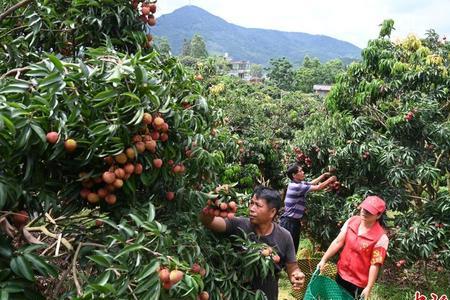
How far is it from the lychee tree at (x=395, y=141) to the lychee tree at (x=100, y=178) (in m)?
3.59

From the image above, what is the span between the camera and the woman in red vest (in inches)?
132

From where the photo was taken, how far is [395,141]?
5234 mm

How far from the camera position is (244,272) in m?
2.25

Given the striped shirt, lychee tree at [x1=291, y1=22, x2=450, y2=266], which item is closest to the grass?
lychee tree at [x1=291, y1=22, x2=450, y2=266]

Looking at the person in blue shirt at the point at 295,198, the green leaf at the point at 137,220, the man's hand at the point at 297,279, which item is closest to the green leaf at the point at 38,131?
the green leaf at the point at 137,220

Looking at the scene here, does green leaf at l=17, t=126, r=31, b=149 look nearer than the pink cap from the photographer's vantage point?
Yes

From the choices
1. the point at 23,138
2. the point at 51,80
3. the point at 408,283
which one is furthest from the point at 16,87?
the point at 408,283

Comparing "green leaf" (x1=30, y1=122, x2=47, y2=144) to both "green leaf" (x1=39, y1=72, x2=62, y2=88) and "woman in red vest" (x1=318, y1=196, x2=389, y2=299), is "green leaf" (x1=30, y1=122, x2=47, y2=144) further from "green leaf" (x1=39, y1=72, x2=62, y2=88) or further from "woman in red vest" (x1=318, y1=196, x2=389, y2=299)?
"woman in red vest" (x1=318, y1=196, x2=389, y2=299)

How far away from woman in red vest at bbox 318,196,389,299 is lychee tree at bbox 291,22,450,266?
156 cm

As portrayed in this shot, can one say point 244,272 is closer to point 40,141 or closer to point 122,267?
point 122,267

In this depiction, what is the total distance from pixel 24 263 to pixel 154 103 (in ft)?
2.24

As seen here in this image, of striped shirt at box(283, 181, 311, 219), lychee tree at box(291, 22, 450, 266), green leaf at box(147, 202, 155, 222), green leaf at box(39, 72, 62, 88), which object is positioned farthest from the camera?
striped shirt at box(283, 181, 311, 219)

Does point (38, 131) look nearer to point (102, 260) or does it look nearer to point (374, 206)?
point (102, 260)

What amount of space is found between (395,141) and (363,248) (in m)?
2.21
